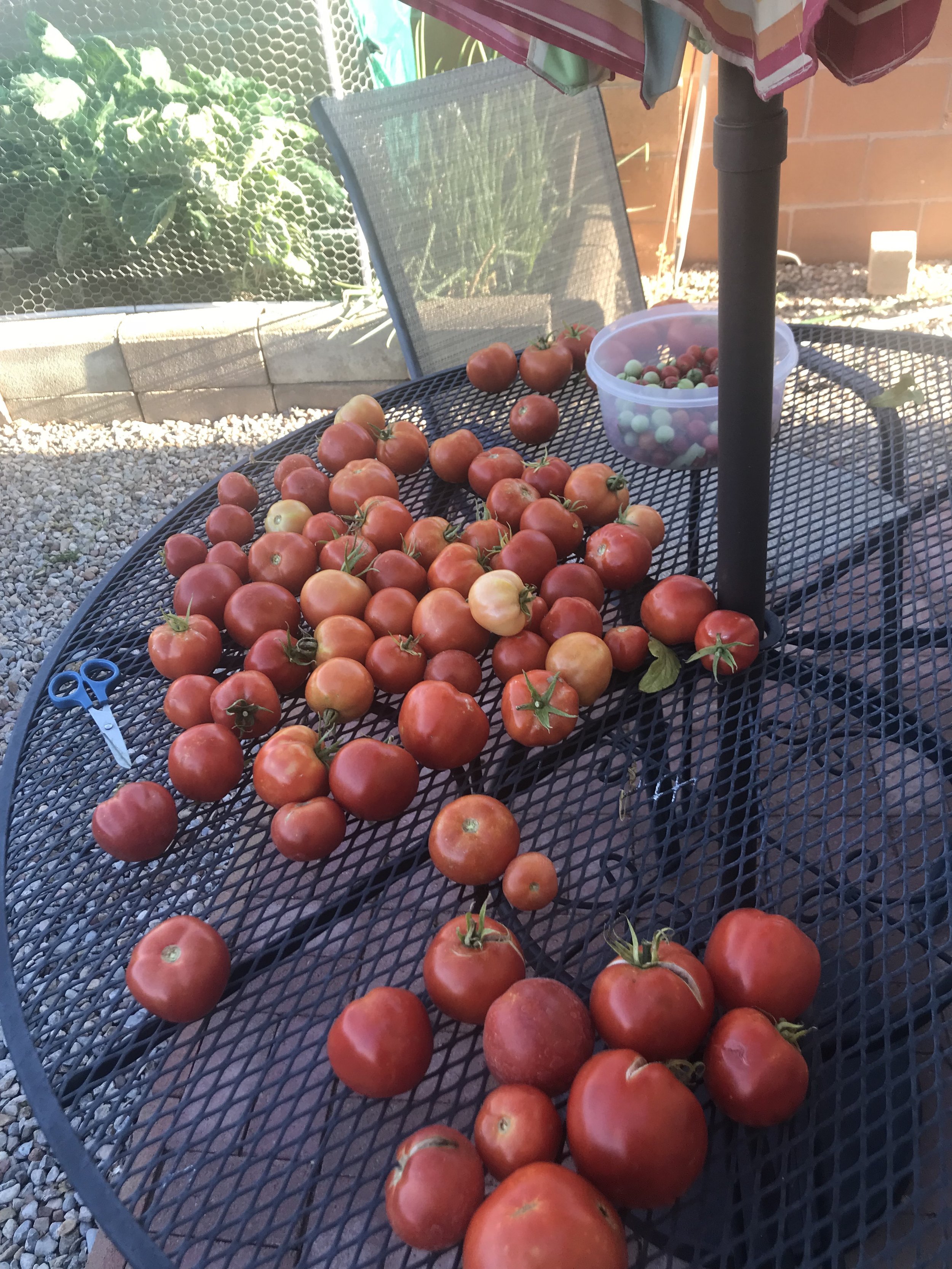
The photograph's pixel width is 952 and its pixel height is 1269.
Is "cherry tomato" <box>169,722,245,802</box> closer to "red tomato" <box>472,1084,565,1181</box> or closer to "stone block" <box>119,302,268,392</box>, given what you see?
"red tomato" <box>472,1084,565,1181</box>

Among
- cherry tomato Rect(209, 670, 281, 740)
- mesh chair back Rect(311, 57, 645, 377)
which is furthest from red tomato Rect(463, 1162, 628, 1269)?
mesh chair back Rect(311, 57, 645, 377)

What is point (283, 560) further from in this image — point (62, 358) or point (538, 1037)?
point (62, 358)

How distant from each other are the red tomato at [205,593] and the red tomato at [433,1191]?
2.78 feet

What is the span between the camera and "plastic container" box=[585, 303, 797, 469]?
1452mm

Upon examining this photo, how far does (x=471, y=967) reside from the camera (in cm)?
86

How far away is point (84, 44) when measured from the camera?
4.18 m

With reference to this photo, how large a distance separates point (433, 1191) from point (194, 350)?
12.2 feet

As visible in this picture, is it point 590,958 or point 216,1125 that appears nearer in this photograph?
point 216,1125

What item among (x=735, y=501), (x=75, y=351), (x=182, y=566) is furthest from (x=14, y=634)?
(x=735, y=501)

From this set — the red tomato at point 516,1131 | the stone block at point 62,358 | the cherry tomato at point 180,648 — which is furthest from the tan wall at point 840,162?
the red tomato at point 516,1131

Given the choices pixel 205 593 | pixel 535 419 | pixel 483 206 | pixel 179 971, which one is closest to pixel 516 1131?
pixel 179 971

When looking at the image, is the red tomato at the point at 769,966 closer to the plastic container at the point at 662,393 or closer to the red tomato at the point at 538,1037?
the red tomato at the point at 538,1037

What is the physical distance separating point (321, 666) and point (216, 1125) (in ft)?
1.89

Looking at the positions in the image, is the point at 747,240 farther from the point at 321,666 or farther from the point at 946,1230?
the point at 946,1230
